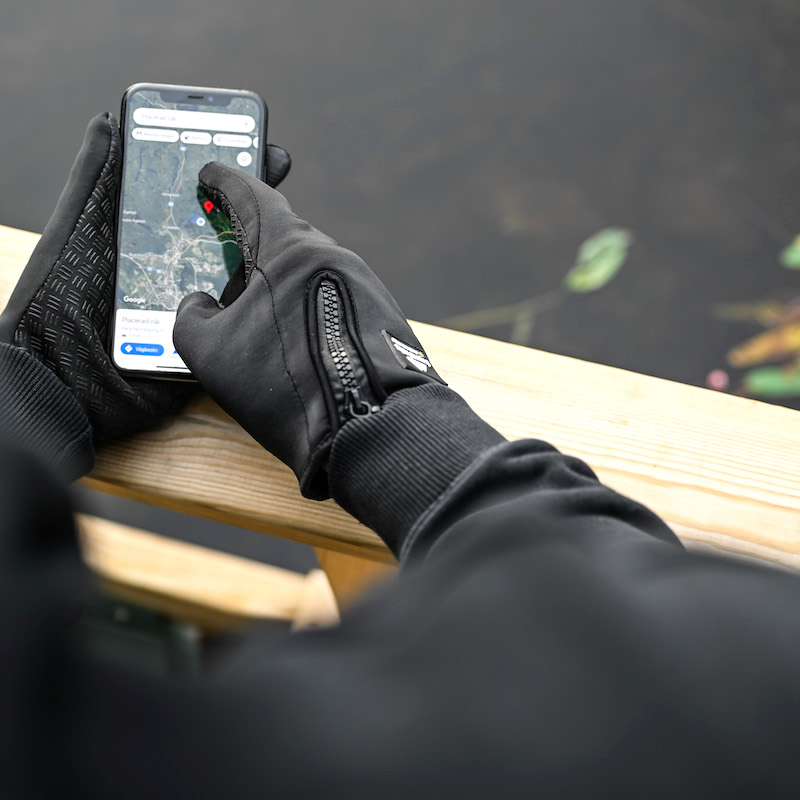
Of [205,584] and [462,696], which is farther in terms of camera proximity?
[205,584]

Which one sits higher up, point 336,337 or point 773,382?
point 336,337

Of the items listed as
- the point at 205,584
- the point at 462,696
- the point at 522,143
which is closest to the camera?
the point at 462,696

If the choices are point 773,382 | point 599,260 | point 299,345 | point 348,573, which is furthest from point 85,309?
point 773,382

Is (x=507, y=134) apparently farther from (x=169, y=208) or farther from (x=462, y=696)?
(x=462, y=696)

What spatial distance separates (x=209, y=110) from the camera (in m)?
0.52

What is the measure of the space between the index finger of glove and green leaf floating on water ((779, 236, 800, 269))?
33.3 inches

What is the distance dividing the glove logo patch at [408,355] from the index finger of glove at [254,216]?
0.25 ft

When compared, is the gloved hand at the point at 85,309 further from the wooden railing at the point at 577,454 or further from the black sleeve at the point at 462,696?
the black sleeve at the point at 462,696

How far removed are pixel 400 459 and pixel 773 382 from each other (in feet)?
2.73

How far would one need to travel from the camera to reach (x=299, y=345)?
41 centimetres

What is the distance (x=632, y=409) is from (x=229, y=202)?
0.96 feet

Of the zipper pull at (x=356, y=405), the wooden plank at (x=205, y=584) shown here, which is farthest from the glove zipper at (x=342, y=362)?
the wooden plank at (x=205, y=584)

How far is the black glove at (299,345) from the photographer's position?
40 centimetres

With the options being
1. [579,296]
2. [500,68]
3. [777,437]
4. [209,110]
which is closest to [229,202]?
[209,110]
